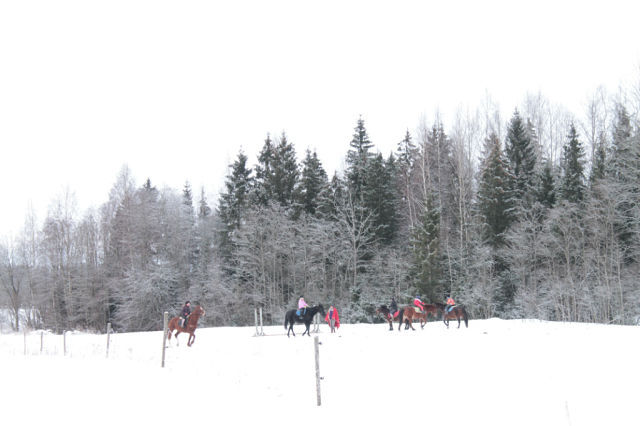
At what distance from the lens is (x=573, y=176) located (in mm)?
38781

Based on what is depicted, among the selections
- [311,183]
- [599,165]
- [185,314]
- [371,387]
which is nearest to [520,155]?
[599,165]

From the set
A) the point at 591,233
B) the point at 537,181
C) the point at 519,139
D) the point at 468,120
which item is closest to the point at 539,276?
the point at 591,233

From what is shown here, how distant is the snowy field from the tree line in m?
20.5

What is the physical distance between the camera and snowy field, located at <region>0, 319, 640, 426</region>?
8.20m

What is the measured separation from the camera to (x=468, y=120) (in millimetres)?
47688

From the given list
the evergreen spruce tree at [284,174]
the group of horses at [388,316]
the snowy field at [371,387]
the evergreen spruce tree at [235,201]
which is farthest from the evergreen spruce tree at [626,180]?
the evergreen spruce tree at [235,201]

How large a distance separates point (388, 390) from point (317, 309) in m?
13.6

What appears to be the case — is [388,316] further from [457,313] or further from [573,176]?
[573,176]

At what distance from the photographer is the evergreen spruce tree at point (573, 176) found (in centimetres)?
3809

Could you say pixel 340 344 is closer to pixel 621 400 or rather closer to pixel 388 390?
pixel 388 390

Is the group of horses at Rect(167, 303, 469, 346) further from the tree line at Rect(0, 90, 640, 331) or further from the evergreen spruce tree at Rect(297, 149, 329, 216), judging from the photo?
the evergreen spruce tree at Rect(297, 149, 329, 216)

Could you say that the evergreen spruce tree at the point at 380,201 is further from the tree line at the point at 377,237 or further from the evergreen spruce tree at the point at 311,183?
the evergreen spruce tree at the point at 311,183

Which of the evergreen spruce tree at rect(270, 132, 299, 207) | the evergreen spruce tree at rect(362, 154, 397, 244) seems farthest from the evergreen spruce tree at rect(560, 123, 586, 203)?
the evergreen spruce tree at rect(270, 132, 299, 207)

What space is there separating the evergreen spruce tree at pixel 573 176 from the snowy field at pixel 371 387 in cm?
2444
